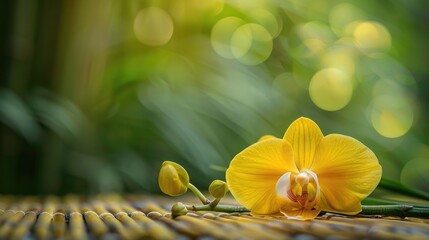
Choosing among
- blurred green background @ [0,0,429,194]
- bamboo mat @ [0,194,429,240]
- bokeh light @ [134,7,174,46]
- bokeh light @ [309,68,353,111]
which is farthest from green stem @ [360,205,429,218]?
bokeh light @ [309,68,353,111]

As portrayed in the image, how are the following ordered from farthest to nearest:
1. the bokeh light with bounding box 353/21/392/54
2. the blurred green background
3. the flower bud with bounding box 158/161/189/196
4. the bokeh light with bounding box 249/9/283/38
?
1. the bokeh light with bounding box 353/21/392/54
2. the bokeh light with bounding box 249/9/283/38
3. the blurred green background
4. the flower bud with bounding box 158/161/189/196

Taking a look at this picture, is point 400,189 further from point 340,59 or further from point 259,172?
point 340,59

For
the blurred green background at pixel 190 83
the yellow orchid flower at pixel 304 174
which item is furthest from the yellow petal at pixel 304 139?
the blurred green background at pixel 190 83

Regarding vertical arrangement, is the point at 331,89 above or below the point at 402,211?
above

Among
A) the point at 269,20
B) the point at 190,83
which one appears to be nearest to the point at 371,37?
the point at 269,20

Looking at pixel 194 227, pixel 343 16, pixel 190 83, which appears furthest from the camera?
pixel 343 16

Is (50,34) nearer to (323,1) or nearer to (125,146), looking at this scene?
(125,146)

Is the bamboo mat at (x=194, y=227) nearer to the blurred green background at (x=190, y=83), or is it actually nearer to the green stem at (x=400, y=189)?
the green stem at (x=400, y=189)

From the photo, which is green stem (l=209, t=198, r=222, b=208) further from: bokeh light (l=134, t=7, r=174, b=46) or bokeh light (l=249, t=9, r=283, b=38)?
bokeh light (l=249, t=9, r=283, b=38)
